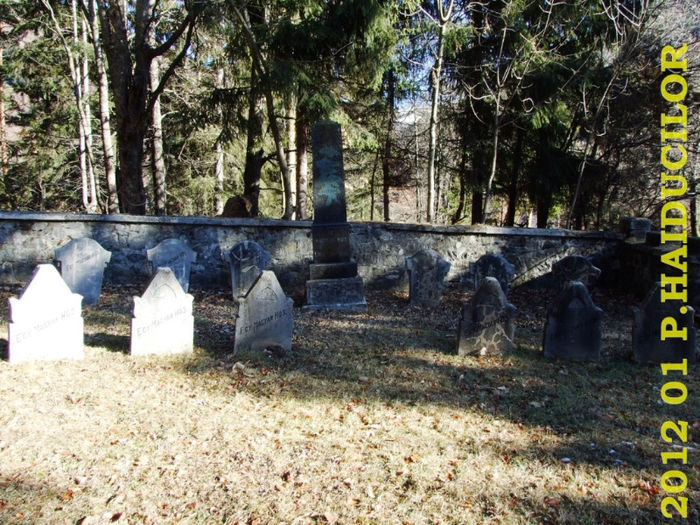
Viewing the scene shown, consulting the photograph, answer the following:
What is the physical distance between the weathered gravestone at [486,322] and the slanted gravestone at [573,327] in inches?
18.8

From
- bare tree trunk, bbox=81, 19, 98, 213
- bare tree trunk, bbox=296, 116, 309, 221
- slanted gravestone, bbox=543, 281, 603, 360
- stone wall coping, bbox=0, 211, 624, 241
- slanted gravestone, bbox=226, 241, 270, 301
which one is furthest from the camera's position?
bare tree trunk, bbox=81, 19, 98, 213

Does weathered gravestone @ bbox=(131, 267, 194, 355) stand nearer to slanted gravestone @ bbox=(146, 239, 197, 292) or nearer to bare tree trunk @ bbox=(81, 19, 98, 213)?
slanted gravestone @ bbox=(146, 239, 197, 292)

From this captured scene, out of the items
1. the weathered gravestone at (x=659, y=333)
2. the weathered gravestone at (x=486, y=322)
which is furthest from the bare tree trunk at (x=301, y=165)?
the weathered gravestone at (x=659, y=333)

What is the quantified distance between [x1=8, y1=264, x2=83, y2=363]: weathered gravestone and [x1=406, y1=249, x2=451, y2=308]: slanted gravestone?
4924mm

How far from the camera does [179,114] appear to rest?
1354 centimetres

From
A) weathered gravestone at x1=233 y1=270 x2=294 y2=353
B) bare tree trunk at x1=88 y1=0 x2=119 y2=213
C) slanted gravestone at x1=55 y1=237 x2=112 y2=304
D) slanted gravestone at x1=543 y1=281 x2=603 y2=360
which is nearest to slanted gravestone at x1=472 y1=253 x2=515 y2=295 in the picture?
slanted gravestone at x1=543 y1=281 x2=603 y2=360

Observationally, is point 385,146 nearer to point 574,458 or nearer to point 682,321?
point 682,321

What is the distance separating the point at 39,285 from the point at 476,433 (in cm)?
450

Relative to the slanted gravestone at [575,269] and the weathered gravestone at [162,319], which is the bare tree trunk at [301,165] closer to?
the slanted gravestone at [575,269]

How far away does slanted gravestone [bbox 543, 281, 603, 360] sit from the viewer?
5812mm

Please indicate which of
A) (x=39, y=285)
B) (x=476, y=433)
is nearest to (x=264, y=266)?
(x=39, y=285)

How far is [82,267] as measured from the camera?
8117 mm

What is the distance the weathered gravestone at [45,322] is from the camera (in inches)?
203

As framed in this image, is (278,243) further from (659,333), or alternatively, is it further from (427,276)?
(659,333)
